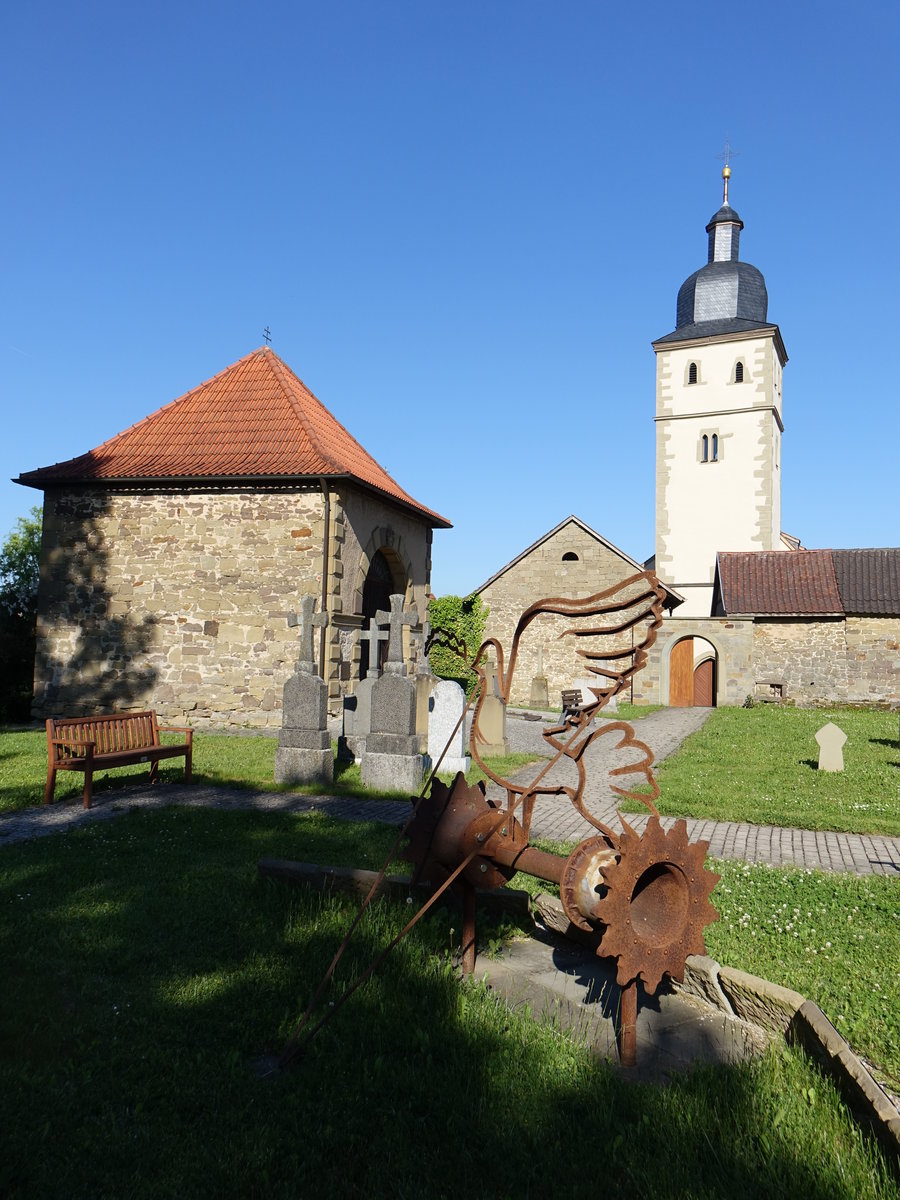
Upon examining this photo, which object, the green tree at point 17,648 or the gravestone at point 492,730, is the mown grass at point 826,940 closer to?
the gravestone at point 492,730

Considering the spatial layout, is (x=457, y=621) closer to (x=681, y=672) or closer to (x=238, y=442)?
(x=681, y=672)

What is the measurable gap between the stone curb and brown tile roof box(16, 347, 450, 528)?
10.6 meters

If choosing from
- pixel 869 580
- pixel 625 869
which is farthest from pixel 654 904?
pixel 869 580

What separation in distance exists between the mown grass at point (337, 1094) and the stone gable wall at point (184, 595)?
30.8ft

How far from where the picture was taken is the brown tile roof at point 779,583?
2353 cm

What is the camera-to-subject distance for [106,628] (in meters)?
14.5

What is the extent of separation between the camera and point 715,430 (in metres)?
34.4

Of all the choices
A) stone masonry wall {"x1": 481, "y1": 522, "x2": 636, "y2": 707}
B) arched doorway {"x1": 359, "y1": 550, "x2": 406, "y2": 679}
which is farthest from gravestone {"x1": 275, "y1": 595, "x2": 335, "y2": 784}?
stone masonry wall {"x1": 481, "y1": 522, "x2": 636, "y2": 707}

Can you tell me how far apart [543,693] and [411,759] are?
15.4 metres

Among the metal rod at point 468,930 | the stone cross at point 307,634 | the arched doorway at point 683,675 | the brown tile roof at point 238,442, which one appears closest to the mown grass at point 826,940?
the metal rod at point 468,930

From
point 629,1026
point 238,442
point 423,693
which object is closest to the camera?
point 629,1026

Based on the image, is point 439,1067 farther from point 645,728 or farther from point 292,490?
point 645,728

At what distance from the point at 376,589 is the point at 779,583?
47.2 feet

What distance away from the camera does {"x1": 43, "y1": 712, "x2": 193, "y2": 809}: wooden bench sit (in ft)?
26.6
